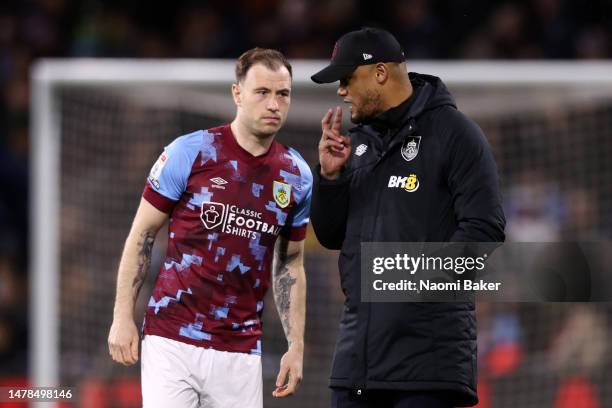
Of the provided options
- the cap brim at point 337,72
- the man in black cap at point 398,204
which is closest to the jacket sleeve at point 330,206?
the man in black cap at point 398,204

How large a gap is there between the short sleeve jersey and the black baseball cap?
22.0 inches

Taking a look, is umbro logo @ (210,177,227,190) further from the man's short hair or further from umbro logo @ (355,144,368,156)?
umbro logo @ (355,144,368,156)

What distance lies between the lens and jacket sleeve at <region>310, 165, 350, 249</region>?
4.31m

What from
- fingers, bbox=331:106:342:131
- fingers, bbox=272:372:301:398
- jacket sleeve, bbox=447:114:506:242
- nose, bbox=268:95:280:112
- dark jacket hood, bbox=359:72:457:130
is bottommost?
fingers, bbox=272:372:301:398

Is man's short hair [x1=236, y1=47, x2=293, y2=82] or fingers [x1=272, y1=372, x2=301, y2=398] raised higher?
man's short hair [x1=236, y1=47, x2=293, y2=82]

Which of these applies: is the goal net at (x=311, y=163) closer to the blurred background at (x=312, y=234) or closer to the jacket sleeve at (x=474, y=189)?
the blurred background at (x=312, y=234)

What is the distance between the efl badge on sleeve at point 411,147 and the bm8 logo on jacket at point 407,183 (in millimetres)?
68

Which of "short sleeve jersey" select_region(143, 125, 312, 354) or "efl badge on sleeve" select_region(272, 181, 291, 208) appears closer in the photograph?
"short sleeve jersey" select_region(143, 125, 312, 354)

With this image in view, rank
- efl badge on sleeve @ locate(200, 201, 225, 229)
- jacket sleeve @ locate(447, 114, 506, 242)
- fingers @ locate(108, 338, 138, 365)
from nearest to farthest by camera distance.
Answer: jacket sleeve @ locate(447, 114, 506, 242)
fingers @ locate(108, 338, 138, 365)
efl badge on sleeve @ locate(200, 201, 225, 229)

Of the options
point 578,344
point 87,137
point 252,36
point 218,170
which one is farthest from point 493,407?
point 252,36

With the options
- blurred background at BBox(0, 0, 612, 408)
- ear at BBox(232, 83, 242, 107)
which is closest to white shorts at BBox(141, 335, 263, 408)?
ear at BBox(232, 83, 242, 107)

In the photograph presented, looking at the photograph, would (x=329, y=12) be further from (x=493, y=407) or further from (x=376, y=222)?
(x=376, y=222)

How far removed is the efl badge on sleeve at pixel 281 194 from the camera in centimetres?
473

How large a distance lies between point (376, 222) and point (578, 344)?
3.91 m
